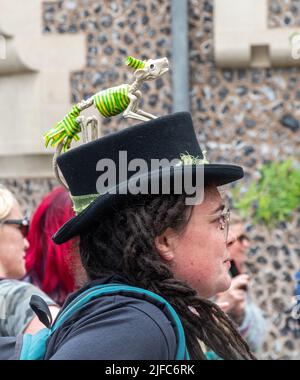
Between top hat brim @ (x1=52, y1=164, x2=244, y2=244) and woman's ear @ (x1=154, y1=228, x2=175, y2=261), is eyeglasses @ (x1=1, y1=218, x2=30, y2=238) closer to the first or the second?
top hat brim @ (x1=52, y1=164, x2=244, y2=244)

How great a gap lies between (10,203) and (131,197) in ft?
5.88

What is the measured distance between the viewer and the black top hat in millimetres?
1939

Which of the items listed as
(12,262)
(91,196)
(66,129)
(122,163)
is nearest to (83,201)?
(91,196)

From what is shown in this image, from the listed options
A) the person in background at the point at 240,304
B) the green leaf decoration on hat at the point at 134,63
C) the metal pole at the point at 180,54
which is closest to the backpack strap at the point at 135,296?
the green leaf decoration on hat at the point at 134,63

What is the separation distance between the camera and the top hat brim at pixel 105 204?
191 centimetres

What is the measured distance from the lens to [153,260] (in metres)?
1.92

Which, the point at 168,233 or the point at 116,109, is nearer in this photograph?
the point at 168,233

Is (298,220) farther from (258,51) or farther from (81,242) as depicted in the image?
(81,242)

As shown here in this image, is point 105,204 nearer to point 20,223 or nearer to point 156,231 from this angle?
point 156,231

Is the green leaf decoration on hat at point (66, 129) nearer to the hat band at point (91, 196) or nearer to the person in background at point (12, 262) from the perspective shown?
the hat band at point (91, 196)
